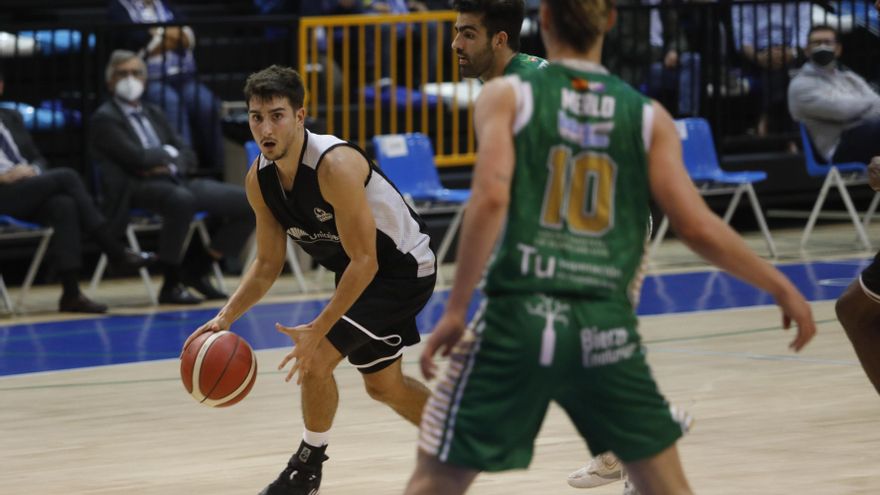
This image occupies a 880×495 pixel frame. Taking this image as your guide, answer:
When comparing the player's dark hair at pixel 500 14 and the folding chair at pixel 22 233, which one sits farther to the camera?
the folding chair at pixel 22 233

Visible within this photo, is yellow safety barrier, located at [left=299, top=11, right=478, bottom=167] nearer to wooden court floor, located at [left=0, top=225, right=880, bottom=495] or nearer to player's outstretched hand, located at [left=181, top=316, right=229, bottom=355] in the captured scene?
wooden court floor, located at [left=0, top=225, right=880, bottom=495]

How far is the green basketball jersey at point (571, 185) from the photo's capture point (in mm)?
3727

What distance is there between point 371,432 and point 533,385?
10.9 feet

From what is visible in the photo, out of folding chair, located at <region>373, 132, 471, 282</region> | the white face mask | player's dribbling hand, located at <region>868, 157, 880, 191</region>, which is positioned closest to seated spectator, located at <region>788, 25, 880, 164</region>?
folding chair, located at <region>373, 132, 471, 282</region>

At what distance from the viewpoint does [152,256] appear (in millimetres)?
11000

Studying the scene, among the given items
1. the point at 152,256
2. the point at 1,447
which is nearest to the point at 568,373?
the point at 1,447

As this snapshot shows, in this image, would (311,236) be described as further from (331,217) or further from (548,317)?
(548,317)

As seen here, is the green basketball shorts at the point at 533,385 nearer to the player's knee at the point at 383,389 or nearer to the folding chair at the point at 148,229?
the player's knee at the point at 383,389

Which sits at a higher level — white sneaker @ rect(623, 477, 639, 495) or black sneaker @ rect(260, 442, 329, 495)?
white sneaker @ rect(623, 477, 639, 495)

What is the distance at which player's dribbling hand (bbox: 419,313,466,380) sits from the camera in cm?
362

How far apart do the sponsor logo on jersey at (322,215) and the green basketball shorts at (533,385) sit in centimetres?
196

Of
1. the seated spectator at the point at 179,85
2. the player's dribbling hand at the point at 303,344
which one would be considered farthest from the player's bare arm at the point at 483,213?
the seated spectator at the point at 179,85

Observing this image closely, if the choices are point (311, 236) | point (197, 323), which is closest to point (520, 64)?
point (311, 236)

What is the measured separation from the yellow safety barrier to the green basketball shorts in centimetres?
887
